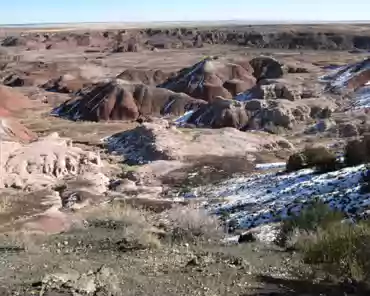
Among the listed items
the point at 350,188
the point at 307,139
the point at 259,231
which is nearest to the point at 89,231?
the point at 259,231

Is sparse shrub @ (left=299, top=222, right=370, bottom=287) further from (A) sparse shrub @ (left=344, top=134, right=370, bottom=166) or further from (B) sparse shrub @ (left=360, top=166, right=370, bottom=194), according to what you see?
(A) sparse shrub @ (left=344, top=134, right=370, bottom=166)

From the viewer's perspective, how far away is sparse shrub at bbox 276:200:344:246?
15.3 metres

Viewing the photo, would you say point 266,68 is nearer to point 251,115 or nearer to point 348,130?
point 251,115

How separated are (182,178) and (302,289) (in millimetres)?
21034

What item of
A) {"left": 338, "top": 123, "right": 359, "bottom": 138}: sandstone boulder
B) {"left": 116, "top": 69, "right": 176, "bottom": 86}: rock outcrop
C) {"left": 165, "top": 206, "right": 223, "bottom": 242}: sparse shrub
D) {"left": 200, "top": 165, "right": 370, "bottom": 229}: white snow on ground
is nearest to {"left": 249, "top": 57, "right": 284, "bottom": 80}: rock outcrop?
{"left": 116, "top": 69, "right": 176, "bottom": 86}: rock outcrop

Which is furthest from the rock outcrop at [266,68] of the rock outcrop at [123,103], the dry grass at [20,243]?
the dry grass at [20,243]

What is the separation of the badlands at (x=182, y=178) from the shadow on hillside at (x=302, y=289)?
3 centimetres

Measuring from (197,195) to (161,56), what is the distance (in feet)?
265

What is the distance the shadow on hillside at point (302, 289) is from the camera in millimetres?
10242

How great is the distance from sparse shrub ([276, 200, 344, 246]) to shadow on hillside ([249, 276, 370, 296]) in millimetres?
3855

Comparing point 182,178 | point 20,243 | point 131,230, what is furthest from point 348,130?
point 20,243

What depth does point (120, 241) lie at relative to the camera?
14.3 m

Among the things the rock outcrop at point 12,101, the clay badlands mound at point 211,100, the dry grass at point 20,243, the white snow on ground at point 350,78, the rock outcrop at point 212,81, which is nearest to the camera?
the dry grass at point 20,243

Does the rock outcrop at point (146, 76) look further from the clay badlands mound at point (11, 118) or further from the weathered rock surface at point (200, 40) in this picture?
the weathered rock surface at point (200, 40)
